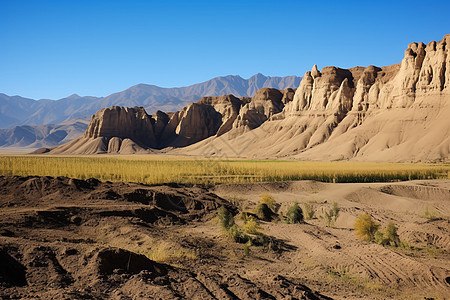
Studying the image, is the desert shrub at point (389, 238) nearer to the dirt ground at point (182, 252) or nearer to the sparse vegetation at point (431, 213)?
the dirt ground at point (182, 252)

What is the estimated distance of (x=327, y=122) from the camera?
3519 inches

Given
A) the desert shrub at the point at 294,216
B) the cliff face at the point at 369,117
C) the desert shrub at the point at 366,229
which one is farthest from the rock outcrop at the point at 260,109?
the desert shrub at the point at 366,229

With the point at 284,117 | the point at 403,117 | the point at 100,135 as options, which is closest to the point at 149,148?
the point at 100,135

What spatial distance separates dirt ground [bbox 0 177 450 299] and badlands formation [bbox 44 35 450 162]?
165 feet

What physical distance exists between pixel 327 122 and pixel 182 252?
83.5 meters

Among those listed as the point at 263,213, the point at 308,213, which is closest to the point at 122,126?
the point at 308,213

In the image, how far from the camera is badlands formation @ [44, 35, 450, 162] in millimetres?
68562

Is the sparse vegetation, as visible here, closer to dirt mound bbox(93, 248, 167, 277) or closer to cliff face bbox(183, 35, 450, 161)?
dirt mound bbox(93, 248, 167, 277)

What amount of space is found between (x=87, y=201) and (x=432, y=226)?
14656mm

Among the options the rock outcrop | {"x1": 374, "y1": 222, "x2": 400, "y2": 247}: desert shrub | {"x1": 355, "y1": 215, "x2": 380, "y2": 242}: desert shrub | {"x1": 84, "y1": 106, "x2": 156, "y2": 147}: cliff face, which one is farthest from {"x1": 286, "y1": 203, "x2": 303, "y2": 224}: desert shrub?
{"x1": 84, "y1": 106, "x2": 156, "y2": 147}: cliff face

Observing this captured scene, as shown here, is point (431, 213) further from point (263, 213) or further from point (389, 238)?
point (263, 213)

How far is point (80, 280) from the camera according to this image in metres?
7.41

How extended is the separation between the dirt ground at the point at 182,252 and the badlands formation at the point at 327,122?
50393 millimetres

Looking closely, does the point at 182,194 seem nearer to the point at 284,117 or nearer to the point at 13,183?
the point at 13,183
